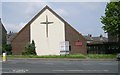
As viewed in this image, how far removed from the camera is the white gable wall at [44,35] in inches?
2372

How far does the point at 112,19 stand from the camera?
53906 millimetres

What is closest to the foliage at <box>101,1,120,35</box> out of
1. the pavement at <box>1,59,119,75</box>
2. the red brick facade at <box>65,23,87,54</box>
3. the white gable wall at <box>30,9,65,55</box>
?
the red brick facade at <box>65,23,87,54</box>

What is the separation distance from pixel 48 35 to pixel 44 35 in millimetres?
752

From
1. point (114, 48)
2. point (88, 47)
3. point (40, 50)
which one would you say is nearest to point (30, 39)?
point (40, 50)

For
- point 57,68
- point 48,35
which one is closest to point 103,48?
point 48,35

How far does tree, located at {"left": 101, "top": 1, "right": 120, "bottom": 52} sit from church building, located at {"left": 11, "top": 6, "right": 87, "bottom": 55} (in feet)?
24.4

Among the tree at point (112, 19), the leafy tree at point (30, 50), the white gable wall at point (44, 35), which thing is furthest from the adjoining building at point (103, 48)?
the leafy tree at point (30, 50)

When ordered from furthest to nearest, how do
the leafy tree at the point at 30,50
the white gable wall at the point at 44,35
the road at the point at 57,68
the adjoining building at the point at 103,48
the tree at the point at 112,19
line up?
the white gable wall at the point at 44,35 < the adjoining building at the point at 103,48 < the leafy tree at the point at 30,50 < the tree at the point at 112,19 < the road at the point at 57,68

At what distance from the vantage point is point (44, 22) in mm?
60156

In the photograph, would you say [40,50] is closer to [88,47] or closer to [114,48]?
[88,47]

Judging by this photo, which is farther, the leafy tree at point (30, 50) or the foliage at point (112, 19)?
the leafy tree at point (30, 50)

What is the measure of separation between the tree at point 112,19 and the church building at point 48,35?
743 centimetres

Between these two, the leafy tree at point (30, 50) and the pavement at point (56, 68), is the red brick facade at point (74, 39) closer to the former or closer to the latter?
the leafy tree at point (30, 50)

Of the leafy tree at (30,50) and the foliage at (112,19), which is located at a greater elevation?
the foliage at (112,19)
